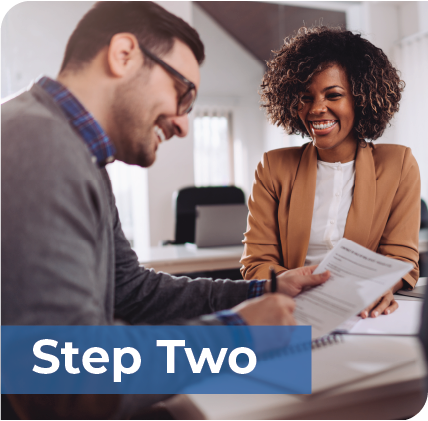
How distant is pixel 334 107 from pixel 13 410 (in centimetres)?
129

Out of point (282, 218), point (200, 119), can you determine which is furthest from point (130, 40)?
point (200, 119)

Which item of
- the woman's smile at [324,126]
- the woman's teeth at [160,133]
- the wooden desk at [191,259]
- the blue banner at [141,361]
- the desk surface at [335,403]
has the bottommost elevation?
the wooden desk at [191,259]

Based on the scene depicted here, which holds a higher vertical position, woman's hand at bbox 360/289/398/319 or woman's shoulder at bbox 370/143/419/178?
woman's shoulder at bbox 370/143/419/178

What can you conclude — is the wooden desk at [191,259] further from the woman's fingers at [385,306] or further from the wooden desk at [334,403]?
the wooden desk at [334,403]

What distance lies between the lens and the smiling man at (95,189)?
0.54 metres

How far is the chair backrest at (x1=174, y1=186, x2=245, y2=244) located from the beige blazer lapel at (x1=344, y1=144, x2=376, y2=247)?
1.70 m

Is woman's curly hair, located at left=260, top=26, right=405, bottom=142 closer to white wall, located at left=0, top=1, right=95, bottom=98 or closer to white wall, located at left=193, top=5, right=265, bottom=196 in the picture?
white wall, located at left=0, top=1, right=95, bottom=98

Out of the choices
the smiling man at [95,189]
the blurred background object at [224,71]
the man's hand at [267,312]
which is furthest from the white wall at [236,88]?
the man's hand at [267,312]

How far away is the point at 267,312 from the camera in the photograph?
699 millimetres

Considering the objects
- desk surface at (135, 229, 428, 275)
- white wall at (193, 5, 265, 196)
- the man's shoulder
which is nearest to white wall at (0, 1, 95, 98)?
desk surface at (135, 229, 428, 275)

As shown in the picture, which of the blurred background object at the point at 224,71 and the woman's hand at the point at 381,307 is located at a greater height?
the blurred background object at the point at 224,71

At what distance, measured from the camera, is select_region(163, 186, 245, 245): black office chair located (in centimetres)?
299

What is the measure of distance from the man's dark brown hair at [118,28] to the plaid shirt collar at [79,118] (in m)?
0.07

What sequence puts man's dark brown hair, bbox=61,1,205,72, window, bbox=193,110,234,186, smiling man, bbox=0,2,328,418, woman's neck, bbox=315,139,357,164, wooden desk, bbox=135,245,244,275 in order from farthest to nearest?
1. window, bbox=193,110,234,186
2. wooden desk, bbox=135,245,244,275
3. woman's neck, bbox=315,139,357,164
4. man's dark brown hair, bbox=61,1,205,72
5. smiling man, bbox=0,2,328,418
